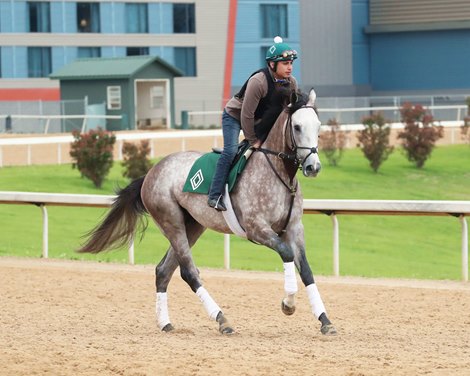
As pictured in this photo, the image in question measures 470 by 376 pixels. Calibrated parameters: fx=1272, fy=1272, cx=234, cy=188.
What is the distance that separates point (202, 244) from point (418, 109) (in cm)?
1876

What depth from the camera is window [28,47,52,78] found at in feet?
174

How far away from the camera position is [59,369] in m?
7.64

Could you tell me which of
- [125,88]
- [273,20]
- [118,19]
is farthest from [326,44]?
[125,88]

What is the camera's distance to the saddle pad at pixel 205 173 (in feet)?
31.1

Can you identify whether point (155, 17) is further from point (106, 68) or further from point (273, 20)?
point (106, 68)

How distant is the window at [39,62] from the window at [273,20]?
1016 cm

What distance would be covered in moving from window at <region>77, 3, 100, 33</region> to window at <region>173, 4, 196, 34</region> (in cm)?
379

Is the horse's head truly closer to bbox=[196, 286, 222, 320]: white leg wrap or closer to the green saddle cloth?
the green saddle cloth

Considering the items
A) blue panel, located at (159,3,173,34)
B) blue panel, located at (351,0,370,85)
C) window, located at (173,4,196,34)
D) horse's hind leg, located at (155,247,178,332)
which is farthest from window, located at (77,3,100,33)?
horse's hind leg, located at (155,247,178,332)

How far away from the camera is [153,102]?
50.6m

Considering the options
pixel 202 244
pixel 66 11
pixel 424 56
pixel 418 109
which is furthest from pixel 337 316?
pixel 424 56

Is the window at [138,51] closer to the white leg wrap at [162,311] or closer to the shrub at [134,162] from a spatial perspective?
the shrub at [134,162]

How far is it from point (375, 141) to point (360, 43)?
27.1m

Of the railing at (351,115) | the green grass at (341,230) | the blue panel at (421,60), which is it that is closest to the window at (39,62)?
the railing at (351,115)
